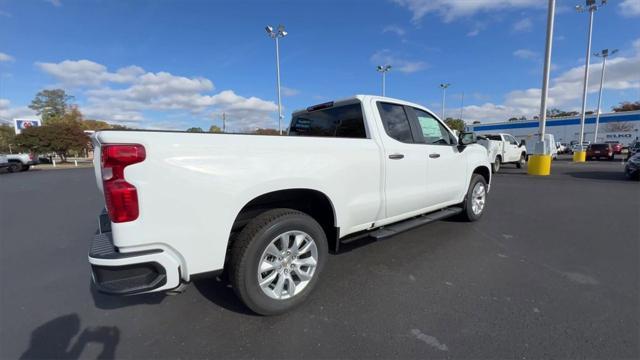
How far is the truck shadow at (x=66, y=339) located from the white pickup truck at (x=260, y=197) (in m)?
0.70

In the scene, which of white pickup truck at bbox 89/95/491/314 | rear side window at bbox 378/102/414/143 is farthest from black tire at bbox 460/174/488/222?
rear side window at bbox 378/102/414/143

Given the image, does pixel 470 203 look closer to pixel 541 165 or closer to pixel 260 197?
pixel 260 197

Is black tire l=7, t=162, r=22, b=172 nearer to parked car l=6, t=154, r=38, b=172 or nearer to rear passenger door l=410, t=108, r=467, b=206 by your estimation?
parked car l=6, t=154, r=38, b=172

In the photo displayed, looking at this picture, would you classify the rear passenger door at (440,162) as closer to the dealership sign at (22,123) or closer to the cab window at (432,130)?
the cab window at (432,130)

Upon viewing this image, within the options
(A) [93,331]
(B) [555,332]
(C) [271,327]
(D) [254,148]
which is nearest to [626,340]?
(B) [555,332]

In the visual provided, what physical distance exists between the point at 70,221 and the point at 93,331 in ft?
15.3

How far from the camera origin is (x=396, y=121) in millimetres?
3566

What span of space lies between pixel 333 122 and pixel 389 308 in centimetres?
220

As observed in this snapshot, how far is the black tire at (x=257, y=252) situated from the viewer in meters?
2.25

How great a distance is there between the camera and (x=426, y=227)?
193 inches

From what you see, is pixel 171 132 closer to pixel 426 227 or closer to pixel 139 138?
pixel 139 138

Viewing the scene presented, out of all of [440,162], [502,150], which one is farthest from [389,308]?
[502,150]

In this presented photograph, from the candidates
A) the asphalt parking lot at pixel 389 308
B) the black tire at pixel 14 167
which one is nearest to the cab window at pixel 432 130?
the asphalt parking lot at pixel 389 308

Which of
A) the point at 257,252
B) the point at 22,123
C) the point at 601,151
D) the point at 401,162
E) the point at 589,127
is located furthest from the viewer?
the point at 589,127
